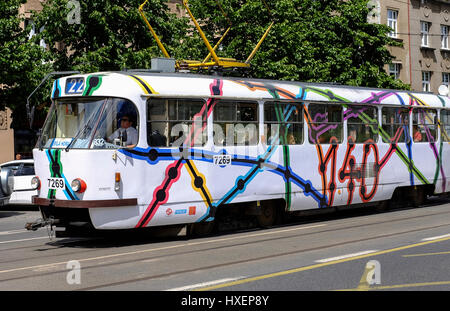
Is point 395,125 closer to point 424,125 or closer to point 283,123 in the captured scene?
point 424,125

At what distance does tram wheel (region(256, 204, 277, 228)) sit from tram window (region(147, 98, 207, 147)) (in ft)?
7.10

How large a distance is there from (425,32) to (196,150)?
34.0 meters

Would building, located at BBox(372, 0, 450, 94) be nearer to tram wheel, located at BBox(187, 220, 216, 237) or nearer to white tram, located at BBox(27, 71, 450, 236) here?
white tram, located at BBox(27, 71, 450, 236)

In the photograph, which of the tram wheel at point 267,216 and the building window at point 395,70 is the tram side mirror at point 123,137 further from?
the building window at point 395,70

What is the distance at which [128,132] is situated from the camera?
36.4ft

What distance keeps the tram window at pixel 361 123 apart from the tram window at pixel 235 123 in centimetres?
291

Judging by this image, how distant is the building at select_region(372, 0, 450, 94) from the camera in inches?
1619

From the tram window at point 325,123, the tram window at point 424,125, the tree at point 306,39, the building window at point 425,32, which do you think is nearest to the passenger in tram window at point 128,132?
the tram window at point 325,123

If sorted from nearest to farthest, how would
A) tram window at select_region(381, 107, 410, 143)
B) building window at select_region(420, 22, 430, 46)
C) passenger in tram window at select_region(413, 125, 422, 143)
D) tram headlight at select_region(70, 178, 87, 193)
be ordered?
tram headlight at select_region(70, 178, 87, 193)
tram window at select_region(381, 107, 410, 143)
passenger in tram window at select_region(413, 125, 422, 143)
building window at select_region(420, 22, 430, 46)

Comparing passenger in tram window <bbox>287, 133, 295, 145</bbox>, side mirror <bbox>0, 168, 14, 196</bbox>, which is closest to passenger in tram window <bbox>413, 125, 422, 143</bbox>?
passenger in tram window <bbox>287, 133, 295, 145</bbox>

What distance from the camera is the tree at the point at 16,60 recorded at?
22281 mm

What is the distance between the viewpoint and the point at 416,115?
1714 cm
